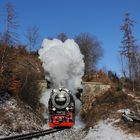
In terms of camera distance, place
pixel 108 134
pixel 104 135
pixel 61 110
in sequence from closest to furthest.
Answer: pixel 104 135 → pixel 108 134 → pixel 61 110

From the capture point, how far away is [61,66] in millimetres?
41750

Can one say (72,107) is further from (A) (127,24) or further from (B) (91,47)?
(B) (91,47)

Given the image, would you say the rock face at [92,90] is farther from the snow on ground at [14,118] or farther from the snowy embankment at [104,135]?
the snowy embankment at [104,135]

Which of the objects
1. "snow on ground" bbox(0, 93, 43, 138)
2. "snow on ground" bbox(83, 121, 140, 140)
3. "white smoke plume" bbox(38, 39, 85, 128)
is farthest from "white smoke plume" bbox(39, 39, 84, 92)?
"snow on ground" bbox(83, 121, 140, 140)

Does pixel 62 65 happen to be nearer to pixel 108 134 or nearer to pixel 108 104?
pixel 108 104

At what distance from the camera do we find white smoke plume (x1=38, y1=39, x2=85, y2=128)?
135 feet

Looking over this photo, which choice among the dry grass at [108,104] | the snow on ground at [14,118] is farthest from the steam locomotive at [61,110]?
the dry grass at [108,104]

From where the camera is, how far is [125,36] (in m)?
34.3

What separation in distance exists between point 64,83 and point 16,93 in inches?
299

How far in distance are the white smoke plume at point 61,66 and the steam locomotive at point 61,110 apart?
32.5ft

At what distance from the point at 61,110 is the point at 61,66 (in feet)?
40.4

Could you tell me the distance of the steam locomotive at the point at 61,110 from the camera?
2991 centimetres

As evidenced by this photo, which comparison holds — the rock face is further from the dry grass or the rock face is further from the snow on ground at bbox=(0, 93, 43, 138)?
the snow on ground at bbox=(0, 93, 43, 138)

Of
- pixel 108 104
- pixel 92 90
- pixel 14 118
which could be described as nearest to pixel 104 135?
pixel 14 118
